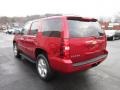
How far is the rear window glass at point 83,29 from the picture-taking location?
4.53 meters

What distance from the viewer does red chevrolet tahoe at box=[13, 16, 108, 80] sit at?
437 centimetres

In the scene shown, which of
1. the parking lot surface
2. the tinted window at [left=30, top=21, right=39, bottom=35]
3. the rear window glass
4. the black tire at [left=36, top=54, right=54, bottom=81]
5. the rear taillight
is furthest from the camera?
the tinted window at [left=30, top=21, right=39, bottom=35]

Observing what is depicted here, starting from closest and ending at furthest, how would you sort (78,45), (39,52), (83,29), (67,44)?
(67,44) → (78,45) → (83,29) → (39,52)

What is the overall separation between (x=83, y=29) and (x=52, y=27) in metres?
0.84

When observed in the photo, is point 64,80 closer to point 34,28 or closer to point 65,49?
point 65,49

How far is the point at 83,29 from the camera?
480cm

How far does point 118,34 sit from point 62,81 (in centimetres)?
1604

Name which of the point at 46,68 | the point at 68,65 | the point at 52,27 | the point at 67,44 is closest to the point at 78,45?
the point at 67,44

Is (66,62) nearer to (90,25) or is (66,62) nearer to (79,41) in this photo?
(79,41)

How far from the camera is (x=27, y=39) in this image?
251 inches

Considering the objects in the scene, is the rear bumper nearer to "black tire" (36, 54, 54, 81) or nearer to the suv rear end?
the suv rear end

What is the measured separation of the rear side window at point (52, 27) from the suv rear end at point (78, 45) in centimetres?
21

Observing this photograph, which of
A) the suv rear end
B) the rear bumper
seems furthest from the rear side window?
the rear bumper

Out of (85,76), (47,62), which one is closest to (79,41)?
(47,62)
